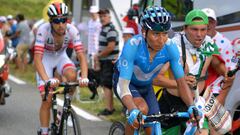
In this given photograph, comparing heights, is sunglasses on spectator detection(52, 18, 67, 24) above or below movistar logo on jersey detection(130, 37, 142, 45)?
above

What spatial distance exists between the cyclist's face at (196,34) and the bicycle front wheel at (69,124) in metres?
1.73

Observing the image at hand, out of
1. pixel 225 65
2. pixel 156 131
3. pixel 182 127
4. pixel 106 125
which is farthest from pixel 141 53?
pixel 106 125

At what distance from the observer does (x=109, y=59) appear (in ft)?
37.2

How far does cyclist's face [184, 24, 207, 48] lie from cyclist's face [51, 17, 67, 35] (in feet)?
5.18

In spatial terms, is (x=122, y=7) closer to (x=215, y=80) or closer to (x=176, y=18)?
(x=176, y=18)

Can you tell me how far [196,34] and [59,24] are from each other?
5.74 feet

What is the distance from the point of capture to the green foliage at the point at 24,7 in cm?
3900

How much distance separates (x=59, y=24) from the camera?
271 inches

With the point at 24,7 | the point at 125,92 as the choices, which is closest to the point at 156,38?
the point at 125,92

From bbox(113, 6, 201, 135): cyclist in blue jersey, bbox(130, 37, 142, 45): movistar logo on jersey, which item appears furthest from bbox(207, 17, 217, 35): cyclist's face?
bbox(130, 37, 142, 45): movistar logo on jersey

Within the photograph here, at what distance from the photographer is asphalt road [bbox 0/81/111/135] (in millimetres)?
9539

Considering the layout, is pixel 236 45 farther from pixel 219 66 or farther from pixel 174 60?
pixel 174 60

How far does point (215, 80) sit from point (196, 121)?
6.33 ft

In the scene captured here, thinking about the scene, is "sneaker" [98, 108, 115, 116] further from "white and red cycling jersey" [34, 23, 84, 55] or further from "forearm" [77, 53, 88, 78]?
"forearm" [77, 53, 88, 78]
